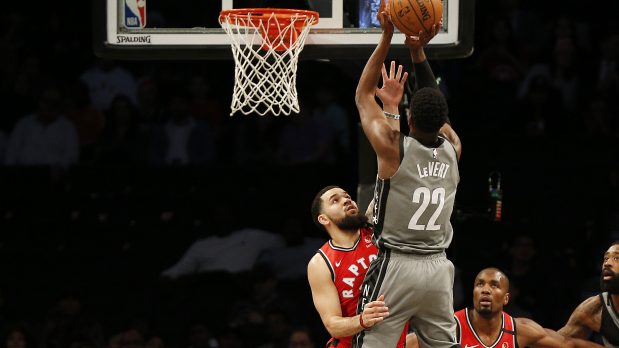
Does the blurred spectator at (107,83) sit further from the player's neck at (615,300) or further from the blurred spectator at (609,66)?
the player's neck at (615,300)

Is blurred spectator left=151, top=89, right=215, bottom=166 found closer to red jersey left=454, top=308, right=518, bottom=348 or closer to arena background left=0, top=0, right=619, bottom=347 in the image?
arena background left=0, top=0, right=619, bottom=347

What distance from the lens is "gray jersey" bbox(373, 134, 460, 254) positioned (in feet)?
20.1

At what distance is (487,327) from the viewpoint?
8078 mm

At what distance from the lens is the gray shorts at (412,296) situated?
6.12 m

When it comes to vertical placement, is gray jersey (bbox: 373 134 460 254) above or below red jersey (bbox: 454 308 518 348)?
above

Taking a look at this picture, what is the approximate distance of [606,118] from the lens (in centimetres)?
1113

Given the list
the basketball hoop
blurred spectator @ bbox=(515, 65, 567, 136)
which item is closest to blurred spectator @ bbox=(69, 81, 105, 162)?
blurred spectator @ bbox=(515, 65, 567, 136)

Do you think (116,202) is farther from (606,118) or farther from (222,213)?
(606,118)

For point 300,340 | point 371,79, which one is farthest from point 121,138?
point 371,79

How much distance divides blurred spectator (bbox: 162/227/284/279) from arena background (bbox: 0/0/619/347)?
0.02 metres

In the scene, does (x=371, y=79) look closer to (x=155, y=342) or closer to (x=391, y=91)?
(x=391, y=91)

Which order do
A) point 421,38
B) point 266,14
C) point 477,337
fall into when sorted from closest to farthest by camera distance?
point 421,38 → point 266,14 → point 477,337

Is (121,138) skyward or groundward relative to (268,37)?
groundward

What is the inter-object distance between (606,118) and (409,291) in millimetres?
5553
